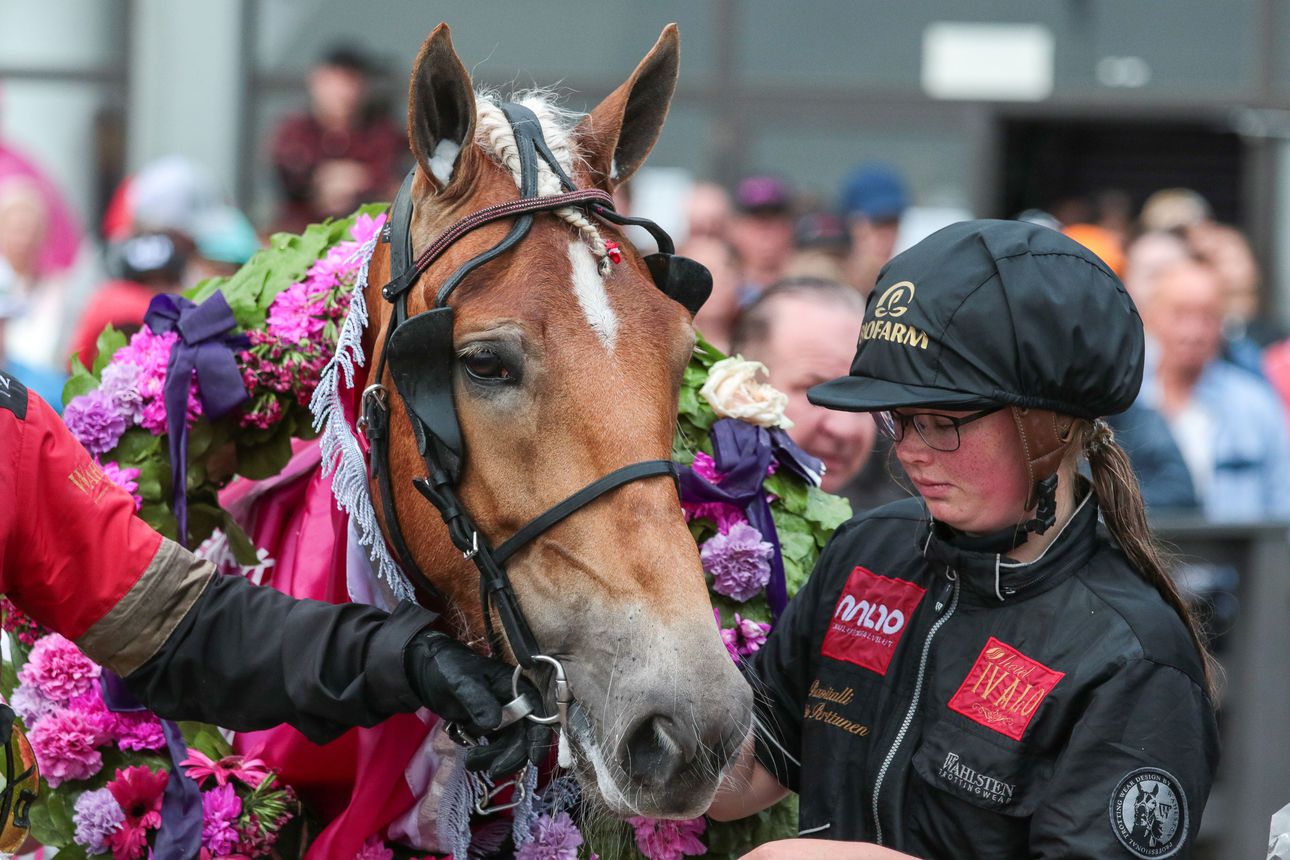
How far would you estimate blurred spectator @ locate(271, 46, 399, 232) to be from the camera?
814 centimetres

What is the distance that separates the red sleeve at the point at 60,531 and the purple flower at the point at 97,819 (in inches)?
19.2

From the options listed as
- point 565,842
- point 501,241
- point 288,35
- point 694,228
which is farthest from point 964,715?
point 288,35

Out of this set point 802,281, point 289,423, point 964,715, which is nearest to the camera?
point 964,715

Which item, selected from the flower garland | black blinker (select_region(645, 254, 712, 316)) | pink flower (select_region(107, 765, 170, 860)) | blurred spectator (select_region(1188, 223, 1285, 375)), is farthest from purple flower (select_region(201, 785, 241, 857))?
blurred spectator (select_region(1188, 223, 1285, 375))

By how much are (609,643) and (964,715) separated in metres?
0.54

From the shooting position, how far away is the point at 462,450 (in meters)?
2.39

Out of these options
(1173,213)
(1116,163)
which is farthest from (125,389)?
(1116,163)

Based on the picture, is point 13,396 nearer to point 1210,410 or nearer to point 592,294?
point 592,294

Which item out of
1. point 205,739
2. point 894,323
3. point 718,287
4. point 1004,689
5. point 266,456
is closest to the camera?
point 1004,689

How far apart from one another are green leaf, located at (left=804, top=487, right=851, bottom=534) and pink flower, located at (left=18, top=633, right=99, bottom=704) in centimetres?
145

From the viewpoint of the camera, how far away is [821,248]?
7082 mm

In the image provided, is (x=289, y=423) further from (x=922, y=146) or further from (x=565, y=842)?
(x=922, y=146)

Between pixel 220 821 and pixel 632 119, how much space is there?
4.76ft

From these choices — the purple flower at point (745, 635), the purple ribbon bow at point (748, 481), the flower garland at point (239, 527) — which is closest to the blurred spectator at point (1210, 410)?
the flower garland at point (239, 527)
